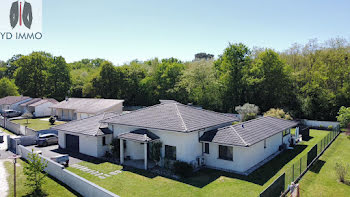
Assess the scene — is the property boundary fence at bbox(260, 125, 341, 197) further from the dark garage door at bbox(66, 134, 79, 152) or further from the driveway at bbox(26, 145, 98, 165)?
the dark garage door at bbox(66, 134, 79, 152)

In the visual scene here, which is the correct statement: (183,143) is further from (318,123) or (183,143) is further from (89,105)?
(89,105)

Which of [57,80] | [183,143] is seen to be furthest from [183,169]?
[57,80]

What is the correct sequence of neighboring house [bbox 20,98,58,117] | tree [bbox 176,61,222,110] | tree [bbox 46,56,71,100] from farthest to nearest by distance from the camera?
tree [bbox 46,56,71,100], neighboring house [bbox 20,98,58,117], tree [bbox 176,61,222,110]

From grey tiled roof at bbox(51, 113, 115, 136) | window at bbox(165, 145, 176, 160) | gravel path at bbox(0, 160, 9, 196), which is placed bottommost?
gravel path at bbox(0, 160, 9, 196)

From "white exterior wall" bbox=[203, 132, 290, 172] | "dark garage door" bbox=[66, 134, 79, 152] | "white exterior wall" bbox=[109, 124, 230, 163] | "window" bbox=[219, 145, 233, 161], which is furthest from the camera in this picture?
"dark garage door" bbox=[66, 134, 79, 152]

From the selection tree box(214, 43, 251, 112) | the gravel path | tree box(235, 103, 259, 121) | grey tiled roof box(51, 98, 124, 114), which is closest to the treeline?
tree box(214, 43, 251, 112)

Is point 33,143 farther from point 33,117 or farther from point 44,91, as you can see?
point 44,91
